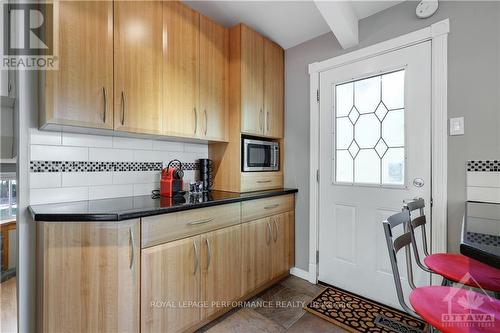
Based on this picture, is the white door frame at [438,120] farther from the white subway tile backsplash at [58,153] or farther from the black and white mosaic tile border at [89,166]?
the white subway tile backsplash at [58,153]

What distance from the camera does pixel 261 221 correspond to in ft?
6.95

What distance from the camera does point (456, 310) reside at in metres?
0.89

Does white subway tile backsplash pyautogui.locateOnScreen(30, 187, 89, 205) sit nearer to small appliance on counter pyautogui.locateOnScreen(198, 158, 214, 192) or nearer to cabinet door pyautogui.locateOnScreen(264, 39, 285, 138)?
small appliance on counter pyautogui.locateOnScreen(198, 158, 214, 192)

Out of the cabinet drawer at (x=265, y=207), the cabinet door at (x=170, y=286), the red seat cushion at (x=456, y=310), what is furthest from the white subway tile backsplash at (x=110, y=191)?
the red seat cushion at (x=456, y=310)

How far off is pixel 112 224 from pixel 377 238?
6.53 feet

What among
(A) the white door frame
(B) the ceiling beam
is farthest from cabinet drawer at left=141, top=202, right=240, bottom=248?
(B) the ceiling beam

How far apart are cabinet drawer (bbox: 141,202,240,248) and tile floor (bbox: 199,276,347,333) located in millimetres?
735

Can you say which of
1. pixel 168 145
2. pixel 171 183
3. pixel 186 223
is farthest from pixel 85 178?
pixel 186 223

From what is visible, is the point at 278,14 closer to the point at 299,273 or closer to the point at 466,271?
the point at 466,271

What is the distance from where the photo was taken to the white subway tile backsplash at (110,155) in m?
1.71

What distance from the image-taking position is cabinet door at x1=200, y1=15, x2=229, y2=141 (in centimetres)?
201

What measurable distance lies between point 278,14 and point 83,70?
1.60m

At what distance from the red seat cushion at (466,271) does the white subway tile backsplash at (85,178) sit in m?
2.14

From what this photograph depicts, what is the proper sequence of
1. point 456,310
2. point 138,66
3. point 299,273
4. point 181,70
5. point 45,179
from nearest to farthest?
point 456,310 < point 45,179 < point 138,66 < point 181,70 < point 299,273
